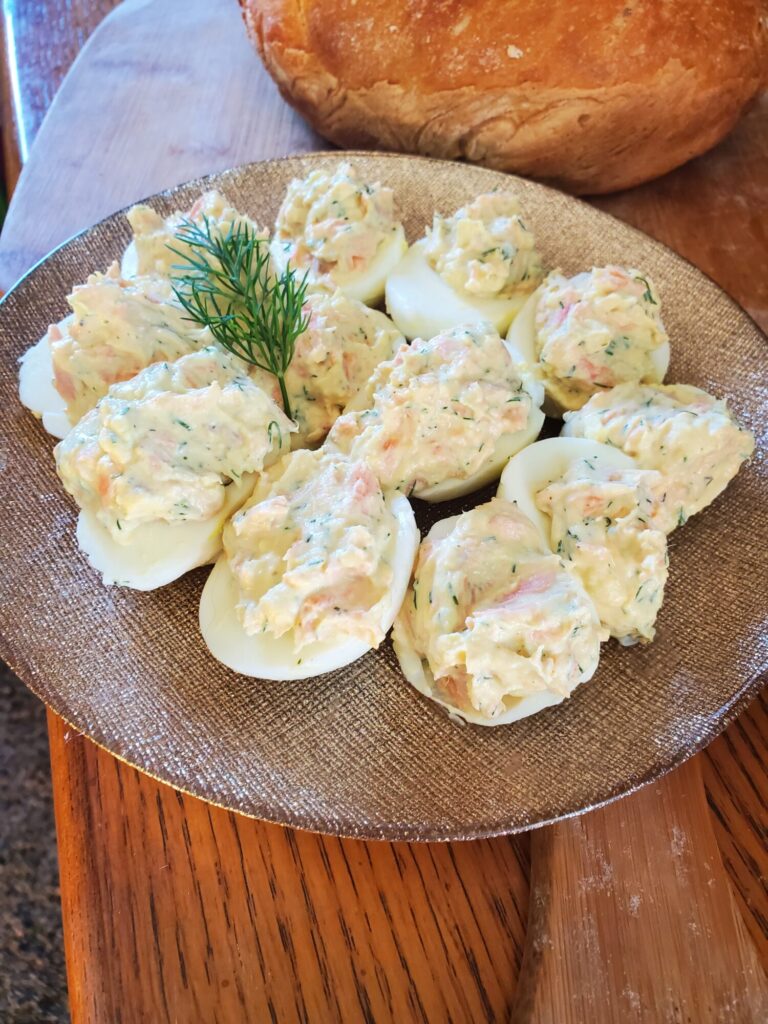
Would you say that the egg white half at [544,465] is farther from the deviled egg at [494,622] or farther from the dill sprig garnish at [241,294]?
the dill sprig garnish at [241,294]

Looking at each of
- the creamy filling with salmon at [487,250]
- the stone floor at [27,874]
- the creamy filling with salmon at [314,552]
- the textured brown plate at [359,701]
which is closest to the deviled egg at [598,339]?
the creamy filling with salmon at [487,250]

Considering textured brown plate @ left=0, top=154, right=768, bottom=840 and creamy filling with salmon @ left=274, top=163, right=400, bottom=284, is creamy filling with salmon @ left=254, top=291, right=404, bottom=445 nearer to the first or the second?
creamy filling with salmon @ left=274, top=163, right=400, bottom=284

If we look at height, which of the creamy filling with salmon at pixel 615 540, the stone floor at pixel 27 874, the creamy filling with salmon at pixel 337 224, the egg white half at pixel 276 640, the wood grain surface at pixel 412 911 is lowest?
the stone floor at pixel 27 874

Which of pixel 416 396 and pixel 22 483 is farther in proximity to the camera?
pixel 22 483

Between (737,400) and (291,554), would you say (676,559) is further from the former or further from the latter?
(291,554)

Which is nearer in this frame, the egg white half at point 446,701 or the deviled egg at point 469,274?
the egg white half at point 446,701

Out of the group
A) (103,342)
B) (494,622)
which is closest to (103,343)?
(103,342)

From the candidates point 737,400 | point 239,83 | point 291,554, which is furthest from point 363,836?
point 239,83
